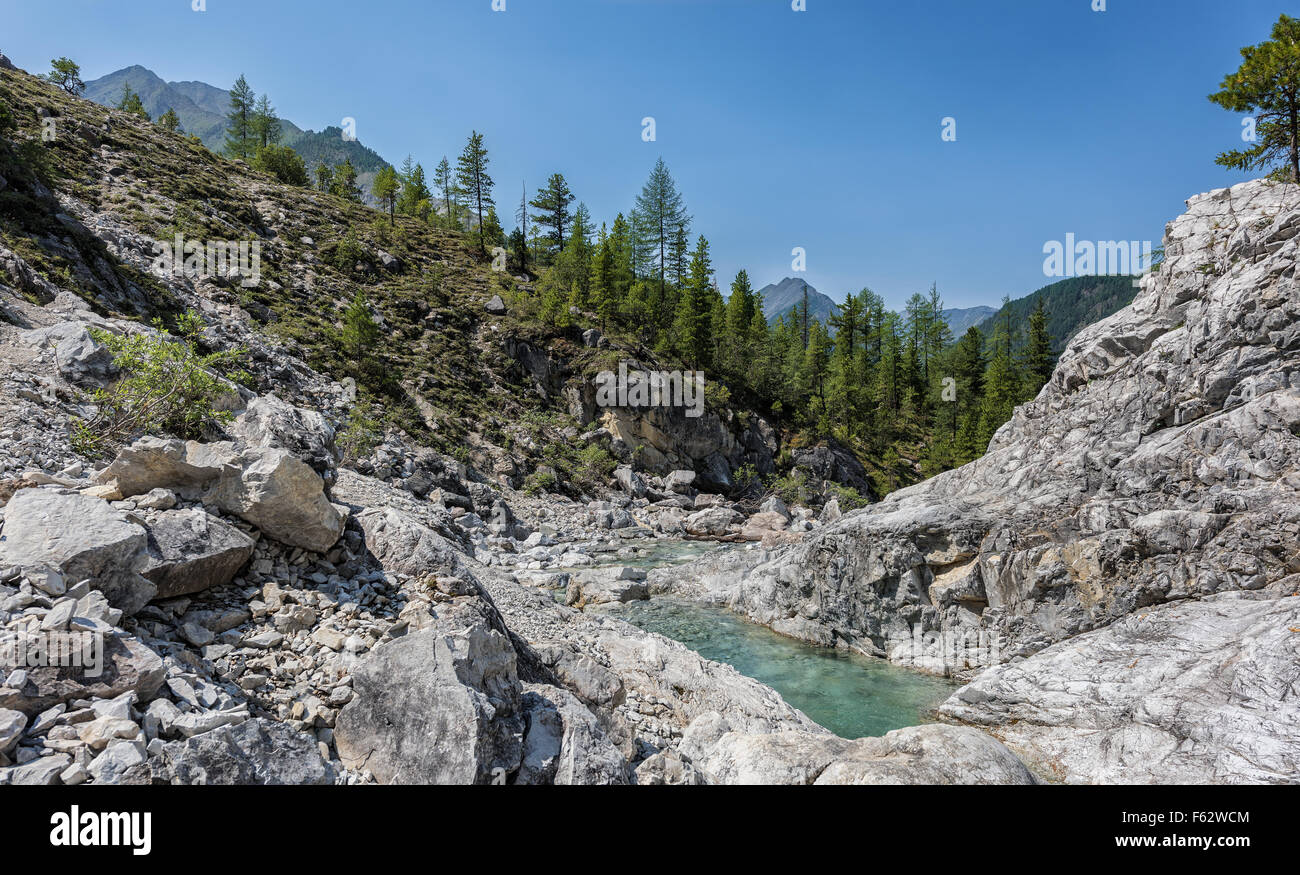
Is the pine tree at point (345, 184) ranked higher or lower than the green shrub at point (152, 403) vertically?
higher

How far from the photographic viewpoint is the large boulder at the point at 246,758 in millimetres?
3828

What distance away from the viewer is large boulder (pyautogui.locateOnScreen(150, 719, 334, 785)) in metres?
3.83

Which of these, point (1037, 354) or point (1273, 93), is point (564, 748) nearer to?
point (1273, 93)

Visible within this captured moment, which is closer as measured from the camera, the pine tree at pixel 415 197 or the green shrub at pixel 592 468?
the green shrub at pixel 592 468

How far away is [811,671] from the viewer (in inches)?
629

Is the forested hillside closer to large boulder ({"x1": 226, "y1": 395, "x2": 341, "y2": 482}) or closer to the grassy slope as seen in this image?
the grassy slope

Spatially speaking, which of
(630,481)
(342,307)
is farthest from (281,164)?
(630,481)

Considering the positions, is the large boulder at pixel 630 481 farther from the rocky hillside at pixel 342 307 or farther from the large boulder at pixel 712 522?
the large boulder at pixel 712 522

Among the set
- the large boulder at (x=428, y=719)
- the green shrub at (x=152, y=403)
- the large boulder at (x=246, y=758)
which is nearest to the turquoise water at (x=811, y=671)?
the large boulder at (x=428, y=719)

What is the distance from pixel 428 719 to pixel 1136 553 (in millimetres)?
16431

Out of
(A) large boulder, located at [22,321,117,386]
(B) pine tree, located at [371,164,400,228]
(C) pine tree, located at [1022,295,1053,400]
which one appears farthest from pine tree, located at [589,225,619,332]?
(A) large boulder, located at [22,321,117,386]

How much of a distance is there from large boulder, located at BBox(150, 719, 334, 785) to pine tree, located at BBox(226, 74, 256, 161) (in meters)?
90.4

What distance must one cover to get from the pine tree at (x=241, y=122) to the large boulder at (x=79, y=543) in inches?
3445

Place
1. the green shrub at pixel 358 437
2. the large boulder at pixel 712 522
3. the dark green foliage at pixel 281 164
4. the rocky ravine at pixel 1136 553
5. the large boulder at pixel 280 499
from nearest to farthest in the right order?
the large boulder at pixel 280 499
the rocky ravine at pixel 1136 553
the green shrub at pixel 358 437
the large boulder at pixel 712 522
the dark green foliage at pixel 281 164
